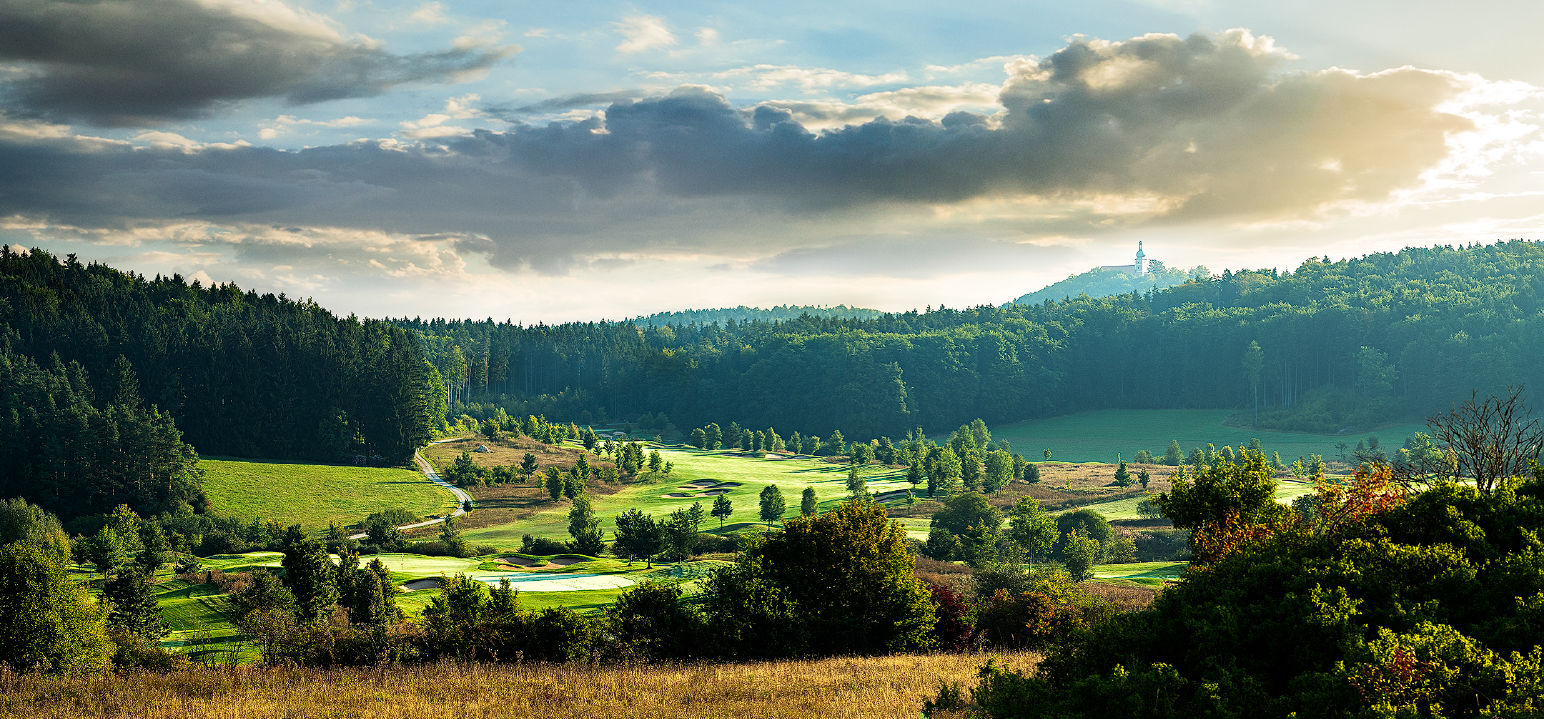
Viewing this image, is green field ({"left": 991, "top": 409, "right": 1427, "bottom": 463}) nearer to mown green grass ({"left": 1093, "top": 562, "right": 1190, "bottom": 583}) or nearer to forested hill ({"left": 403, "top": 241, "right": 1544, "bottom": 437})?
forested hill ({"left": 403, "top": 241, "right": 1544, "bottom": 437})

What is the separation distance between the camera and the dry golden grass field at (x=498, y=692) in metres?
16.0

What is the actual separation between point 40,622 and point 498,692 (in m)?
13.4

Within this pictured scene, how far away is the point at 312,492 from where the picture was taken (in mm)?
92000

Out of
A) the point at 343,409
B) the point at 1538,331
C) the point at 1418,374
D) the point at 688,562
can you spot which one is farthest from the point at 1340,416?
the point at 343,409

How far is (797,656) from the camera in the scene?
77.9ft

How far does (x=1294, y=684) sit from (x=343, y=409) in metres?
123

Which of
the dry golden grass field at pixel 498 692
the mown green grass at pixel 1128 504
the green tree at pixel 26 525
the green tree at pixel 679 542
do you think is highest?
the dry golden grass field at pixel 498 692

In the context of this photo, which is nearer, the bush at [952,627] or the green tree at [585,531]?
the bush at [952,627]

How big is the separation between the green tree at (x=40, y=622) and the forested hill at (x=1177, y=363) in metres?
148

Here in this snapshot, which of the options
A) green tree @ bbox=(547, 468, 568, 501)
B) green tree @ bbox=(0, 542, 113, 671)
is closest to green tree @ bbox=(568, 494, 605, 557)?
green tree @ bbox=(547, 468, 568, 501)

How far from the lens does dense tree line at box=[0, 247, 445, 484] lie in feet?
360

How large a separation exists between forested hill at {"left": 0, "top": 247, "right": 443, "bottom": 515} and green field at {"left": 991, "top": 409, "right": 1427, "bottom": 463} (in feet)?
312

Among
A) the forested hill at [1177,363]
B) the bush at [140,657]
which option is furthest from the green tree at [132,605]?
the forested hill at [1177,363]

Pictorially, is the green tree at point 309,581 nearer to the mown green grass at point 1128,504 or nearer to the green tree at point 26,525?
the green tree at point 26,525
